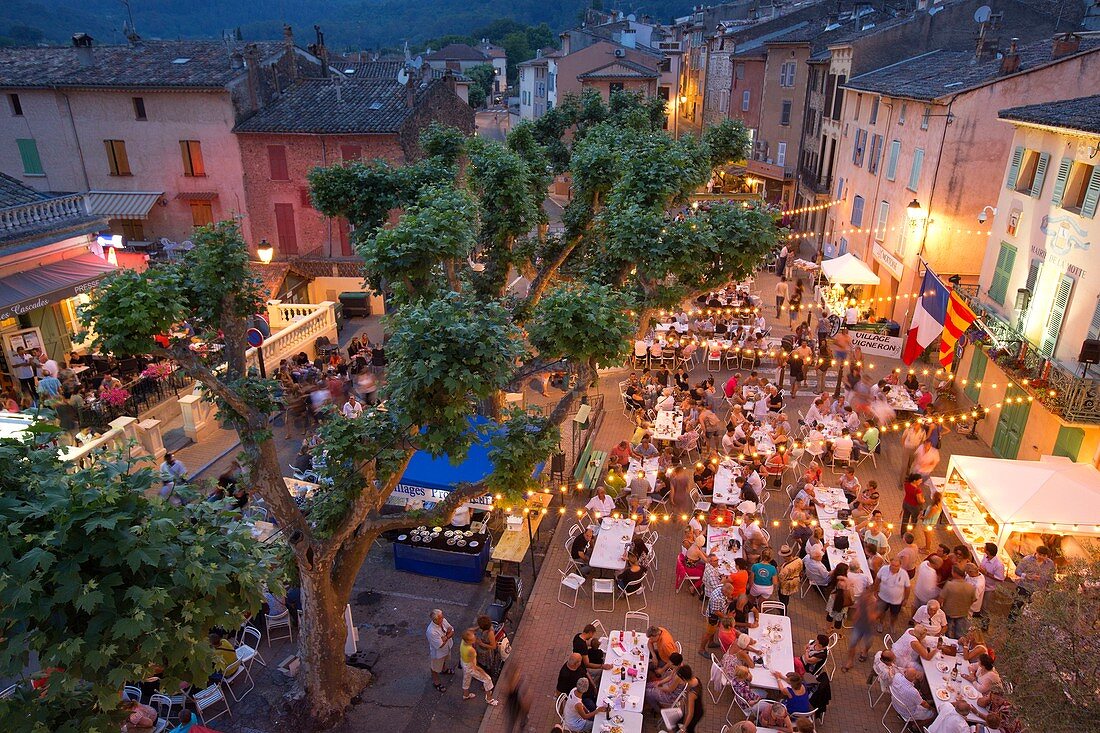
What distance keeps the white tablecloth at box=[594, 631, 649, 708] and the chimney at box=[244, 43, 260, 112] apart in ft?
92.2

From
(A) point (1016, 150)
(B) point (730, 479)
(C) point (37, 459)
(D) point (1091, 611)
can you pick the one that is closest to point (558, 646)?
(B) point (730, 479)

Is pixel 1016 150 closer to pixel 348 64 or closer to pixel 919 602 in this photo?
pixel 919 602

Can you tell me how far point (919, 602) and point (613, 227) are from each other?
8.89m

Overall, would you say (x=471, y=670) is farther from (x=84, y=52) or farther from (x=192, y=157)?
(x=84, y=52)

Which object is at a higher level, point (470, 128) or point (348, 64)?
point (348, 64)

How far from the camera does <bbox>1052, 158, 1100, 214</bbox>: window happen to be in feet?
46.8

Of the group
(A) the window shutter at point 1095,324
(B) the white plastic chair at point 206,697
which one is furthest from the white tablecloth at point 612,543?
(A) the window shutter at point 1095,324

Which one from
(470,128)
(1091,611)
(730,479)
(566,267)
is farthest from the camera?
(470,128)

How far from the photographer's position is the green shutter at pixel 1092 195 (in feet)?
46.3

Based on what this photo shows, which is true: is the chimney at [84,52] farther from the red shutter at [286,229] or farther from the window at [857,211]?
the window at [857,211]

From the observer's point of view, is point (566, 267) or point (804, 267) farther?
point (804, 267)

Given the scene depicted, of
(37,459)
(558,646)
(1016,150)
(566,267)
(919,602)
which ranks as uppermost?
(1016,150)

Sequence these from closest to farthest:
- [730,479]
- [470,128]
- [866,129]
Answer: [730,479] < [866,129] < [470,128]

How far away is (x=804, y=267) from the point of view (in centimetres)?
3020
